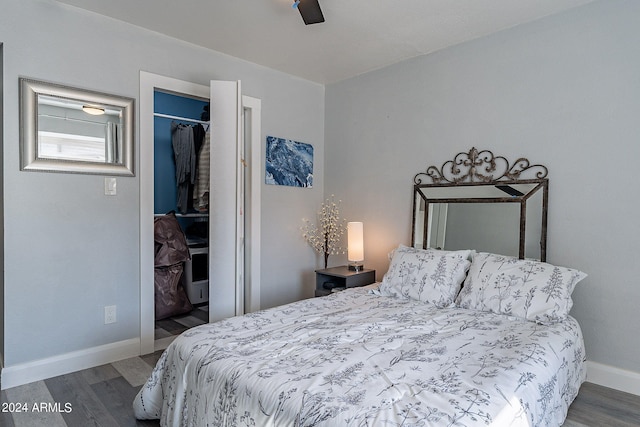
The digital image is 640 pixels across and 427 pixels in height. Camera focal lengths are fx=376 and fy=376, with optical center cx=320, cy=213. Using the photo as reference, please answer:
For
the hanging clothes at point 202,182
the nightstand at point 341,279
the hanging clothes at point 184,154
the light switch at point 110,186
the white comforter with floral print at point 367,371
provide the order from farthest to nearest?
the hanging clothes at point 184,154 < the hanging clothes at point 202,182 < the nightstand at point 341,279 < the light switch at point 110,186 < the white comforter with floral print at point 367,371

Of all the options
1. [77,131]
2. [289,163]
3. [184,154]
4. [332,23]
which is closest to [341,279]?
[289,163]

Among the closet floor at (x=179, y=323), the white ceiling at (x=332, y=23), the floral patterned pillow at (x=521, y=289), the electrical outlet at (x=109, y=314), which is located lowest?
the closet floor at (x=179, y=323)

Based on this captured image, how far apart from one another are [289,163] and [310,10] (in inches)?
77.6

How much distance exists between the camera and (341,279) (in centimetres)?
358

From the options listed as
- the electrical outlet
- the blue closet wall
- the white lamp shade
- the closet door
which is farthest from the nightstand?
the blue closet wall

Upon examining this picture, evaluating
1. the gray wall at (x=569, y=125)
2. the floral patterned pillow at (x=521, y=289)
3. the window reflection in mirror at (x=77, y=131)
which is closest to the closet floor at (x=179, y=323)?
the window reflection in mirror at (x=77, y=131)

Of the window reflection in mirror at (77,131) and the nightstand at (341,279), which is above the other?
the window reflection in mirror at (77,131)

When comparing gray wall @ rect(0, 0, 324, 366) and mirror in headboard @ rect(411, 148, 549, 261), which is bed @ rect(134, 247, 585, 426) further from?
gray wall @ rect(0, 0, 324, 366)

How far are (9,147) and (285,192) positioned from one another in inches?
88.3

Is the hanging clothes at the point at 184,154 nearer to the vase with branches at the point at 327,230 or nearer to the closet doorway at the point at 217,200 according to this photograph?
the closet doorway at the point at 217,200

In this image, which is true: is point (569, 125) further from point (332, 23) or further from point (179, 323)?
point (179, 323)

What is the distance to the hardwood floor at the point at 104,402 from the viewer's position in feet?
6.72

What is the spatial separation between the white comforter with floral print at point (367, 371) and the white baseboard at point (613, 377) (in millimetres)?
309

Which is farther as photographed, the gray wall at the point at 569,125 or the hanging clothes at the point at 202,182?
the hanging clothes at the point at 202,182
